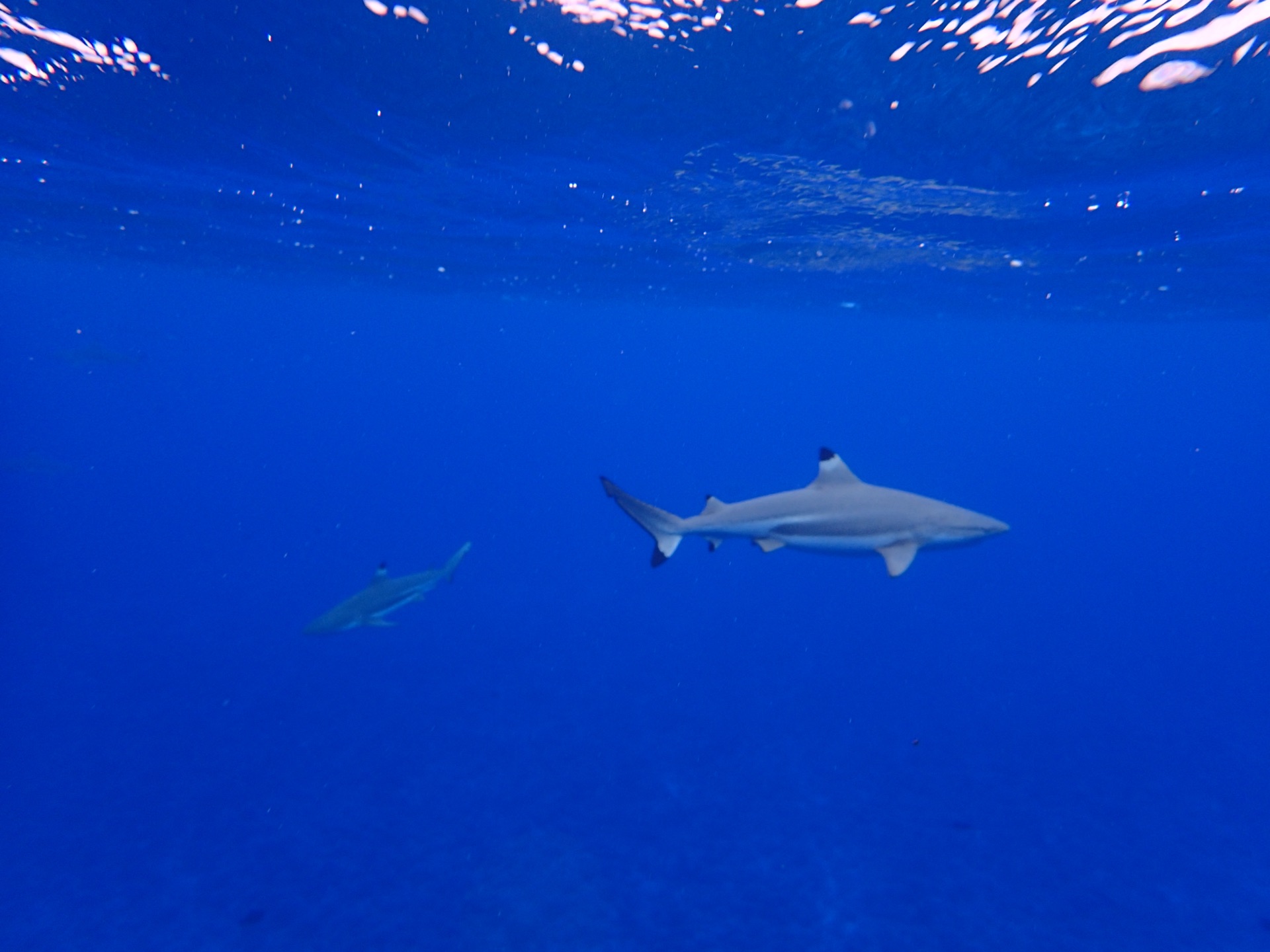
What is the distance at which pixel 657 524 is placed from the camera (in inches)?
313

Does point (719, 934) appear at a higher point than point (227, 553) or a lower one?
higher

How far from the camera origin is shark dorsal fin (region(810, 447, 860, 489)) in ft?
26.9

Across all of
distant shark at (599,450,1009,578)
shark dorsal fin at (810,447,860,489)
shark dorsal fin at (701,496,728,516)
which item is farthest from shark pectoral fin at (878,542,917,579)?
shark dorsal fin at (701,496,728,516)

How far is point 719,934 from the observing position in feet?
31.3

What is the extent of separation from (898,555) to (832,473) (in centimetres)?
132

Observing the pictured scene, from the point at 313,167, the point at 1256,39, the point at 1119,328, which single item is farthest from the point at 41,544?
the point at 1119,328

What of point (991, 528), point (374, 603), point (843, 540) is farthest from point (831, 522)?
point (374, 603)

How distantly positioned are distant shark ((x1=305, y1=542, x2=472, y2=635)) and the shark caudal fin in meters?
4.05

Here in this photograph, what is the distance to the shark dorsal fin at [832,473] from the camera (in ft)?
26.9

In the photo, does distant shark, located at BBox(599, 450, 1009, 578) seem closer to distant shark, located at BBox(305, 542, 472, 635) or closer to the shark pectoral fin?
the shark pectoral fin

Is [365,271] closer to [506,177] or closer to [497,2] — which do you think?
[506,177]

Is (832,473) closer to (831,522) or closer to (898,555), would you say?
(831,522)

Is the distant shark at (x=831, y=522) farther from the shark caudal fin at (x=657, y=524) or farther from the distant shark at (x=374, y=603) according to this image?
the distant shark at (x=374, y=603)

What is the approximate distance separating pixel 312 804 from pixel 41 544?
25.0 metres
